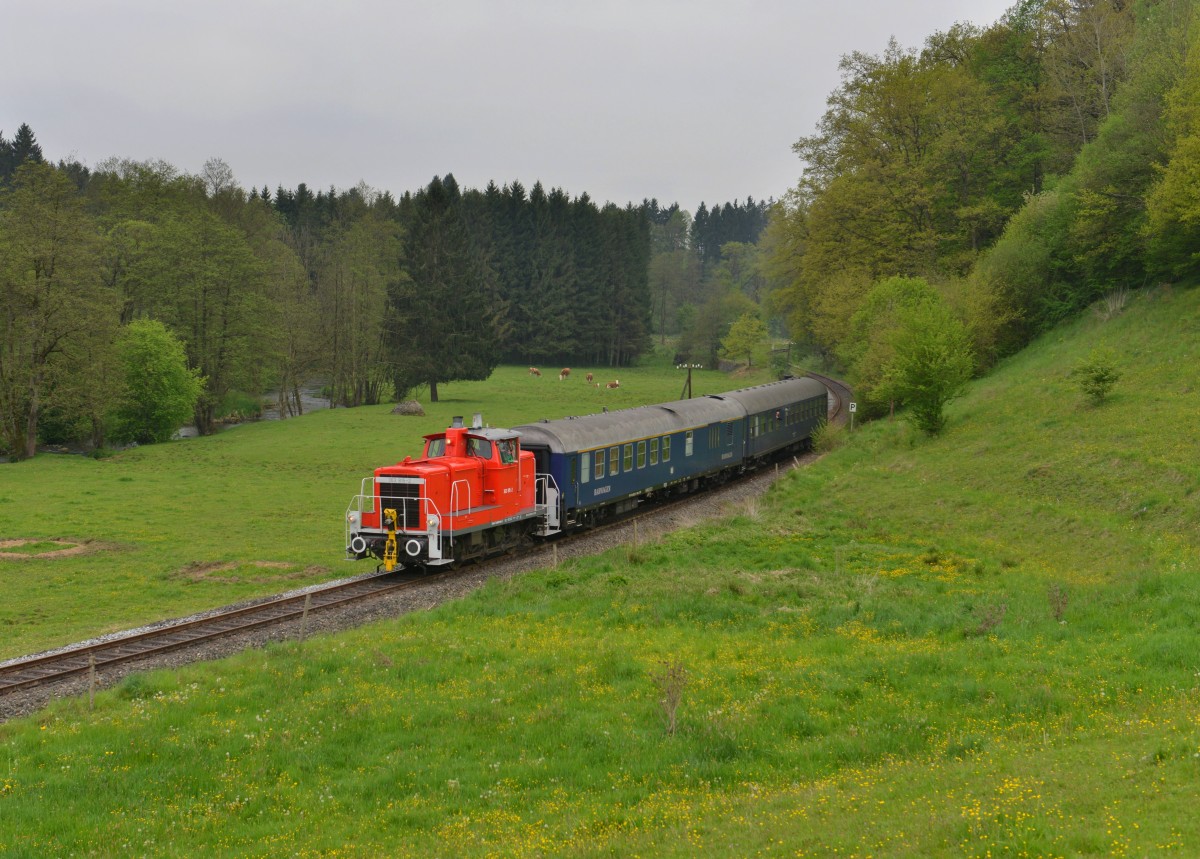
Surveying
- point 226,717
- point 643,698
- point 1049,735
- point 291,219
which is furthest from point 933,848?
point 291,219

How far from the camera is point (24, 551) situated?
31625 millimetres

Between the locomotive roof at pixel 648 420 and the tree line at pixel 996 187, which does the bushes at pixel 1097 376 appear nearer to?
the tree line at pixel 996 187

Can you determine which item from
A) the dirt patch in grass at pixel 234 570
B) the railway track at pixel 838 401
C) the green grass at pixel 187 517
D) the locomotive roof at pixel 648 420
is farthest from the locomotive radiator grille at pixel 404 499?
the railway track at pixel 838 401

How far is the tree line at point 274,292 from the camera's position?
55625mm

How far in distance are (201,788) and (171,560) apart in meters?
20.7

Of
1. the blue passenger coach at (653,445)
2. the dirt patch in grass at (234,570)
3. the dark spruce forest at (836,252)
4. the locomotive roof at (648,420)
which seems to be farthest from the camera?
the dark spruce forest at (836,252)

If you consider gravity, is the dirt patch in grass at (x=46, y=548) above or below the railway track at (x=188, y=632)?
below

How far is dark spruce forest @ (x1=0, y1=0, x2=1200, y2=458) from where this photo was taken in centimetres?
4850

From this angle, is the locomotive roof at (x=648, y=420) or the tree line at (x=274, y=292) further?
the tree line at (x=274, y=292)

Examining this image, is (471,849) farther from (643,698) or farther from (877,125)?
(877,125)

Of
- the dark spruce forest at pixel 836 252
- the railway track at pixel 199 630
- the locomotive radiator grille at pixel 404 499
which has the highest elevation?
the dark spruce forest at pixel 836 252

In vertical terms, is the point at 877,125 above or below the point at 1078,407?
above

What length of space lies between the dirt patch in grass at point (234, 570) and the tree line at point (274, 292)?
3232cm

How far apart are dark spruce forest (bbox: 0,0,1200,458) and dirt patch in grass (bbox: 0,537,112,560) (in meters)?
26.6
